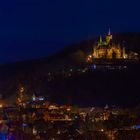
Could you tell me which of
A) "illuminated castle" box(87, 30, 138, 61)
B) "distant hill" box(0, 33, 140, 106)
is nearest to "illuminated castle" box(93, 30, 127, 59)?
"illuminated castle" box(87, 30, 138, 61)

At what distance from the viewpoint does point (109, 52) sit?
6269cm

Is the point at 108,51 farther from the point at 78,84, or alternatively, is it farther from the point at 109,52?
the point at 78,84

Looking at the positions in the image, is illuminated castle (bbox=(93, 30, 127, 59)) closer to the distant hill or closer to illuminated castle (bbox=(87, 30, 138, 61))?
illuminated castle (bbox=(87, 30, 138, 61))

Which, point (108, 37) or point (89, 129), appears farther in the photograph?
point (108, 37)

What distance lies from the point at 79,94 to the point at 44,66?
21.1m

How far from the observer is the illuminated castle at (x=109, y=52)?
2371 inches

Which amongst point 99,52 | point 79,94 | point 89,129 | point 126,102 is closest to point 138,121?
point 89,129

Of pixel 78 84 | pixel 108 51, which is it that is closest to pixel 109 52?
pixel 108 51

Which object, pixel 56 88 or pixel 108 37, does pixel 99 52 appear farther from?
pixel 56 88

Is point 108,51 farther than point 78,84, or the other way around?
point 108,51

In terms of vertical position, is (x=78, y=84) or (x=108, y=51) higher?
(x=108, y=51)

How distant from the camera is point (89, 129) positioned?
69.6 ft

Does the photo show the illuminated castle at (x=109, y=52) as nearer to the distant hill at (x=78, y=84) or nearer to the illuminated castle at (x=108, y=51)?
the illuminated castle at (x=108, y=51)

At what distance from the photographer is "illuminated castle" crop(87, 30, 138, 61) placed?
198ft
